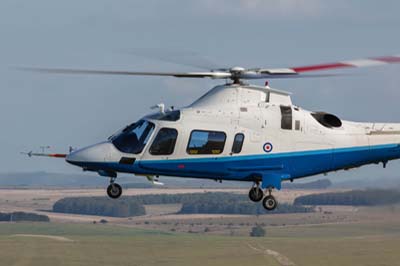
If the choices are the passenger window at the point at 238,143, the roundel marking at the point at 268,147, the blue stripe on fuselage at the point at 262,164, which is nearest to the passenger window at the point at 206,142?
the blue stripe on fuselage at the point at 262,164

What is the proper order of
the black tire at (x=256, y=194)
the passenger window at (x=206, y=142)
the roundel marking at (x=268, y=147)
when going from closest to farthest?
the passenger window at (x=206, y=142), the roundel marking at (x=268, y=147), the black tire at (x=256, y=194)

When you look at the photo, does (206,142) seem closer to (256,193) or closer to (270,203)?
(256,193)

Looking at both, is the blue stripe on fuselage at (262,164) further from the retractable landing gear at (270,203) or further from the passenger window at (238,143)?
the retractable landing gear at (270,203)

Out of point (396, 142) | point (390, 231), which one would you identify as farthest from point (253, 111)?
point (390, 231)

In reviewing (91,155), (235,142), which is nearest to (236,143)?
(235,142)

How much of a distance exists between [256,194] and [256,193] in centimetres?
5

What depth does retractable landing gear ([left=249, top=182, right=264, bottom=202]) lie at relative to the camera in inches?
1711

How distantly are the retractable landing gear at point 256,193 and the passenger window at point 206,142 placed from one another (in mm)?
1972

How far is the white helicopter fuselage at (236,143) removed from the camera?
4284 centimetres

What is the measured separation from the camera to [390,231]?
174750 mm

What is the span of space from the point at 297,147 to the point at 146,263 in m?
149

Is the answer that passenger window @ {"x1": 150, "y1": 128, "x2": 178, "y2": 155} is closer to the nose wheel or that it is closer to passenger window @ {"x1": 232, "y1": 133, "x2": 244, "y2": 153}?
passenger window @ {"x1": 232, "y1": 133, "x2": 244, "y2": 153}

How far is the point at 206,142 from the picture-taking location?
42.8m

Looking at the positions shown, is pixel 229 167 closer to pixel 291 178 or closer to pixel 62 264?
pixel 291 178
